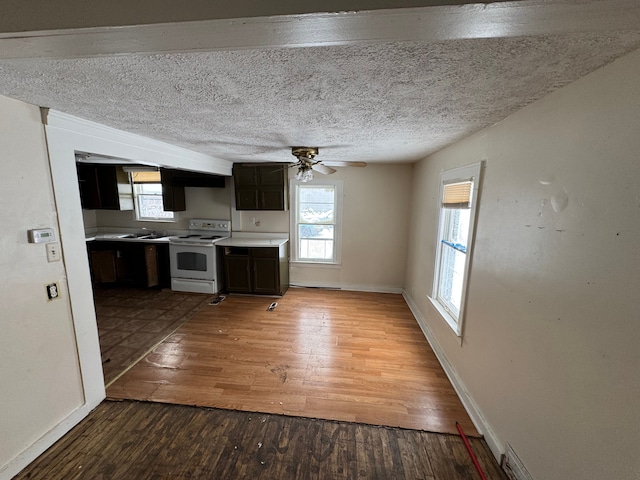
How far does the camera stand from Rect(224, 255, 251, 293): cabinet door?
4.13 meters

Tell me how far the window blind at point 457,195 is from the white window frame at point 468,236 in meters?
0.04

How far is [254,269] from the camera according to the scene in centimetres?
414

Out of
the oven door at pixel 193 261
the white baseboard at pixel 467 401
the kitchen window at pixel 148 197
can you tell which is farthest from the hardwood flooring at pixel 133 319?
the white baseboard at pixel 467 401

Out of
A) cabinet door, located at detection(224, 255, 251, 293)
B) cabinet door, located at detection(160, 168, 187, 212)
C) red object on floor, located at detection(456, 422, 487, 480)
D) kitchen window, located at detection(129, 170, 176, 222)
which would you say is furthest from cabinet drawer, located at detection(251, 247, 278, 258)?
red object on floor, located at detection(456, 422, 487, 480)

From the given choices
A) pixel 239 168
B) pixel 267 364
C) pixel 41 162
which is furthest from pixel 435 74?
pixel 239 168

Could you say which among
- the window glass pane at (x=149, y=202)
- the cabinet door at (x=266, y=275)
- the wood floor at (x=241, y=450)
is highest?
the window glass pane at (x=149, y=202)

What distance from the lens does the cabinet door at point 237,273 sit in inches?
163

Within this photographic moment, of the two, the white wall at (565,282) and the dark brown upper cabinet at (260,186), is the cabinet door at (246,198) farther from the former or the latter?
the white wall at (565,282)

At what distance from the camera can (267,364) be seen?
2502mm

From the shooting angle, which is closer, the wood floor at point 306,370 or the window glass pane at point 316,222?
the wood floor at point 306,370

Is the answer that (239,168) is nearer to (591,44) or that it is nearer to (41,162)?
(41,162)

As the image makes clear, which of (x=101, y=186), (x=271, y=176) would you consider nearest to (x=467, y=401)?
(x=271, y=176)

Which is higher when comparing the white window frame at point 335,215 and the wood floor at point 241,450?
the white window frame at point 335,215

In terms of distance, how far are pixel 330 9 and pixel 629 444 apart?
5.48 feet
